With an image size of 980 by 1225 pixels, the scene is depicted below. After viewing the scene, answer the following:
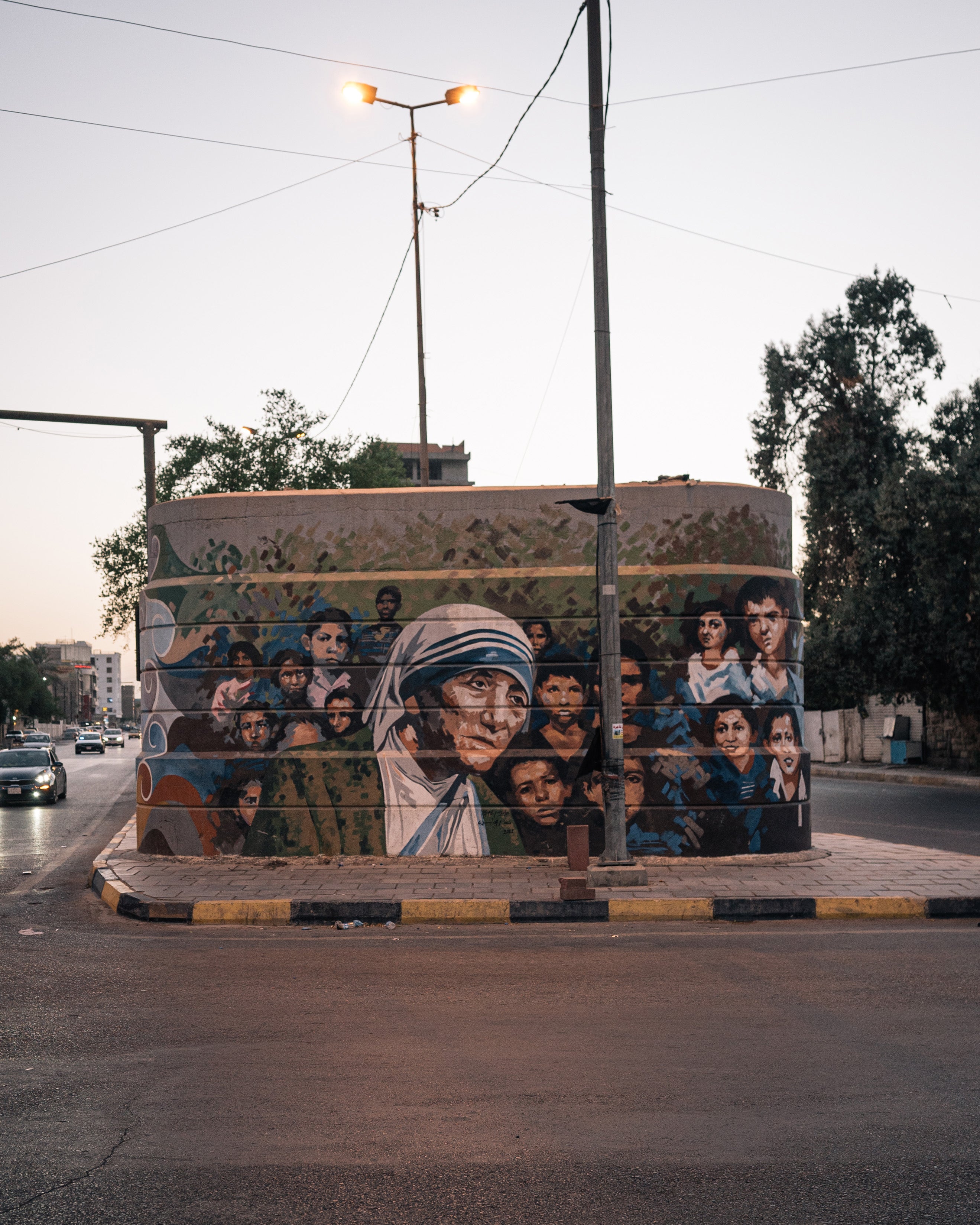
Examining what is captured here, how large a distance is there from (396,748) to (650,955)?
491 centimetres

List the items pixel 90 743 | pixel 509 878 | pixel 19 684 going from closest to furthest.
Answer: pixel 509 878 → pixel 90 743 → pixel 19 684

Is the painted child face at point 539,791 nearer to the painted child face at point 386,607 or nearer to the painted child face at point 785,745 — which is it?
the painted child face at point 386,607

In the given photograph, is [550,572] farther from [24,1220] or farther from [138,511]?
[138,511]

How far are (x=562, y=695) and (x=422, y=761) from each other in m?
1.63

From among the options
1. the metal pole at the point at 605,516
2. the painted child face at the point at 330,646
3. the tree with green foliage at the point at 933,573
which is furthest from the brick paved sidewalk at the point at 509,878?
the tree with green foliage at the point at 933,573

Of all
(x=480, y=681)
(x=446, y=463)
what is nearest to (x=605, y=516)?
(x=480, y=681)

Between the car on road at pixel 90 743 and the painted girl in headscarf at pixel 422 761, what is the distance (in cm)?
6255

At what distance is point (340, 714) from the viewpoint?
41.8 feet

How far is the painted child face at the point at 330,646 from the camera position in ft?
42.0

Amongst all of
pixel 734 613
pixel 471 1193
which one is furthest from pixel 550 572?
pixel 471 1193

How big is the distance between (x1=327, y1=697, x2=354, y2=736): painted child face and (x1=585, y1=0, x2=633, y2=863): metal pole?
9.02 feet

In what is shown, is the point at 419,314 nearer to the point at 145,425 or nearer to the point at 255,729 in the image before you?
the point at 145,425

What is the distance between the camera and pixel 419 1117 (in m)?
4.82

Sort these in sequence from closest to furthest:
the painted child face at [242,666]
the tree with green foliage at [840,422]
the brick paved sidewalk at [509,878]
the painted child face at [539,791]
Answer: the brick paved sidewalk at [509,878]
the painted child face at [539,791]
the painted child face at [242,666]
the tree with green foliage at [840,422]
